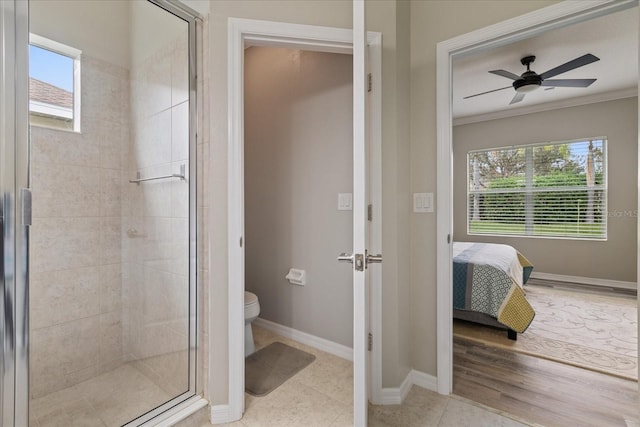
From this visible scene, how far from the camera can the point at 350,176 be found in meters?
2.09

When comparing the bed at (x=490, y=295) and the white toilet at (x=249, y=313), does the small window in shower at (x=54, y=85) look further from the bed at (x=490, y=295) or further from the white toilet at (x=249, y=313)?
the bed at (x=490, y=295)

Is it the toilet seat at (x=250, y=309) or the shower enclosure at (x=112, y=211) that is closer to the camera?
the shower enclosure at (x=112, y=211)

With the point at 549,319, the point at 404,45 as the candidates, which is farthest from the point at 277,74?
the point at 549,319

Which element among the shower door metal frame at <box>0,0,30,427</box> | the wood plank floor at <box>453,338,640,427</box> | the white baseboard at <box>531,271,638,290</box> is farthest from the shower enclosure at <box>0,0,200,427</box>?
the white baseboard at <box>531,271,638,290</box>

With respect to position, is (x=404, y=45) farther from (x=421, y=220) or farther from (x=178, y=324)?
(x=178, y=324)

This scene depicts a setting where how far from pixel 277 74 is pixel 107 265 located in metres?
1.92

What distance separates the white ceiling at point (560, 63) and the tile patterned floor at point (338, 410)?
2060 millimetres

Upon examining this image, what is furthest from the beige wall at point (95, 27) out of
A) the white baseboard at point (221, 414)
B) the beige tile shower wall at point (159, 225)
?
the white baseboard at point (221, 414)

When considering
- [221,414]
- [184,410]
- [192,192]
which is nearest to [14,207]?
[192,192]

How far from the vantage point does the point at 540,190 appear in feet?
15.3

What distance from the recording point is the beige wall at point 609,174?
→ 395 centimetres

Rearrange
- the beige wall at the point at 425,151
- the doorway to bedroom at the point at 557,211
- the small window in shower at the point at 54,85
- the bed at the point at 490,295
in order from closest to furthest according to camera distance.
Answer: the small window in shower at the point at 54,85 < the beige wall at the point at 425,151 < the doorway to bedroom at the point at 557,211 < the bed at the point at 490,295

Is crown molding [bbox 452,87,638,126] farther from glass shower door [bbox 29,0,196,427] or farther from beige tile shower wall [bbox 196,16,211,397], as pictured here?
glass shower door [bbox 29,0,196,427]

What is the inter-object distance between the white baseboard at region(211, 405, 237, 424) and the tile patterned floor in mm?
35
